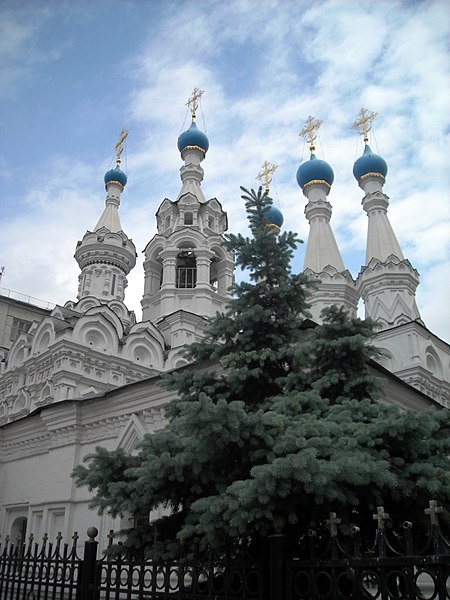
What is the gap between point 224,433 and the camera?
172 inches

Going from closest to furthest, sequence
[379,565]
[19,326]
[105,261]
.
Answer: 1. [379,565]
2. [105,261]
3. [19,326]

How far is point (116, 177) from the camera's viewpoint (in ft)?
102

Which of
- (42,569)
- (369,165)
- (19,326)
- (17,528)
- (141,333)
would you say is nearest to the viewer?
(42,569)

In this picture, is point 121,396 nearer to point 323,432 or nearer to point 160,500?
point 160,500

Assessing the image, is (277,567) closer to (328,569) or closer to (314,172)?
(328,569)

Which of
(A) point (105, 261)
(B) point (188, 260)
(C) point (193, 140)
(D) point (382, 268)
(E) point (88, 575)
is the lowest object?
(E) point (88, 575)

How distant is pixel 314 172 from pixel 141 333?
36.2 ft

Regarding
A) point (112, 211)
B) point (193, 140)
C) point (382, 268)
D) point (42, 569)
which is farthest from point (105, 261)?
point (42, 569)

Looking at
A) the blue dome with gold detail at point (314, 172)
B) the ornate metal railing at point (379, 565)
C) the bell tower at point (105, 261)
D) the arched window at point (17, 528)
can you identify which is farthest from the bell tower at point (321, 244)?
the ornate metal railing at point (379, 565)

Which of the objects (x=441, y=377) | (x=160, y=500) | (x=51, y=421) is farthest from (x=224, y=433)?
(x=441, y=377)

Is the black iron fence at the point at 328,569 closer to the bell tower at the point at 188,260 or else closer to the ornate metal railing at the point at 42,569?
the ornate metal railing at the point at 42,569

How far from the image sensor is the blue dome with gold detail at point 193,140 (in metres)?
26.5

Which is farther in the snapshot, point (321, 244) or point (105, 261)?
point (105, 261)

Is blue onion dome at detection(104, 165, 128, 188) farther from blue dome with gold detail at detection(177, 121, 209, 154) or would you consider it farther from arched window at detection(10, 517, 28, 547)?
arched window at detection(10, 517, 28, 547)
